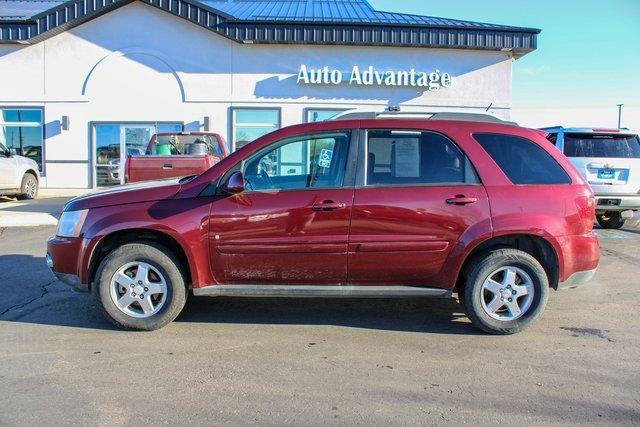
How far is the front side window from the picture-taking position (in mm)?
4895

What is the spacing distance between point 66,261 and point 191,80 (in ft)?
48.8

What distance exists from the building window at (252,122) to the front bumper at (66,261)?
46.8 feet

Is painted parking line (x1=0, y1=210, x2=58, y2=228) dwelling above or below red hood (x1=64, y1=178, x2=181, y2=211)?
below

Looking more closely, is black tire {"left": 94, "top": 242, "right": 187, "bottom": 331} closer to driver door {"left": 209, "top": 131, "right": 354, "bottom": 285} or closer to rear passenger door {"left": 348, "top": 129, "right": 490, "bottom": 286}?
driver door {"left": 209, "top": 131, "right": 354, "bottom": 285}

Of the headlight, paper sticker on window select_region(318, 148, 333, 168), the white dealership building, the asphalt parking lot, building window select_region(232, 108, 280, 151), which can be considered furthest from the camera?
building window select_region(232, 108, 280, 151)

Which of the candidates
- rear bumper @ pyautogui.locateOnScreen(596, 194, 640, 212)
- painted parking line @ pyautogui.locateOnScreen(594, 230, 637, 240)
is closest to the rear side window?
rear bumper @ pyautogui.locateOnScreen(596, 194, 640, 212)

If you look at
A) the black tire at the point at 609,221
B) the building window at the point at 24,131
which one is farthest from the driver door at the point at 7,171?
the black tire at the point at 609,221

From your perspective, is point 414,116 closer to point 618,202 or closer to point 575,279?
point 575,279

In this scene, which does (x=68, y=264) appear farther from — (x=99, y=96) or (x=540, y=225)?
(x=99, y=96)

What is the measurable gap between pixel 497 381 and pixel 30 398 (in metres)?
3.21

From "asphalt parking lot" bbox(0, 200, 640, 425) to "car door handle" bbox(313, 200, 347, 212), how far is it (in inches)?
44.5

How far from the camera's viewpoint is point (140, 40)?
61.5 ft

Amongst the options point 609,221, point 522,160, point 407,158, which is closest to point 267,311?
point 407,158

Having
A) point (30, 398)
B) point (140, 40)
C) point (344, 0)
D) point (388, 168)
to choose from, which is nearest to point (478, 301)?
point (388, 168)
